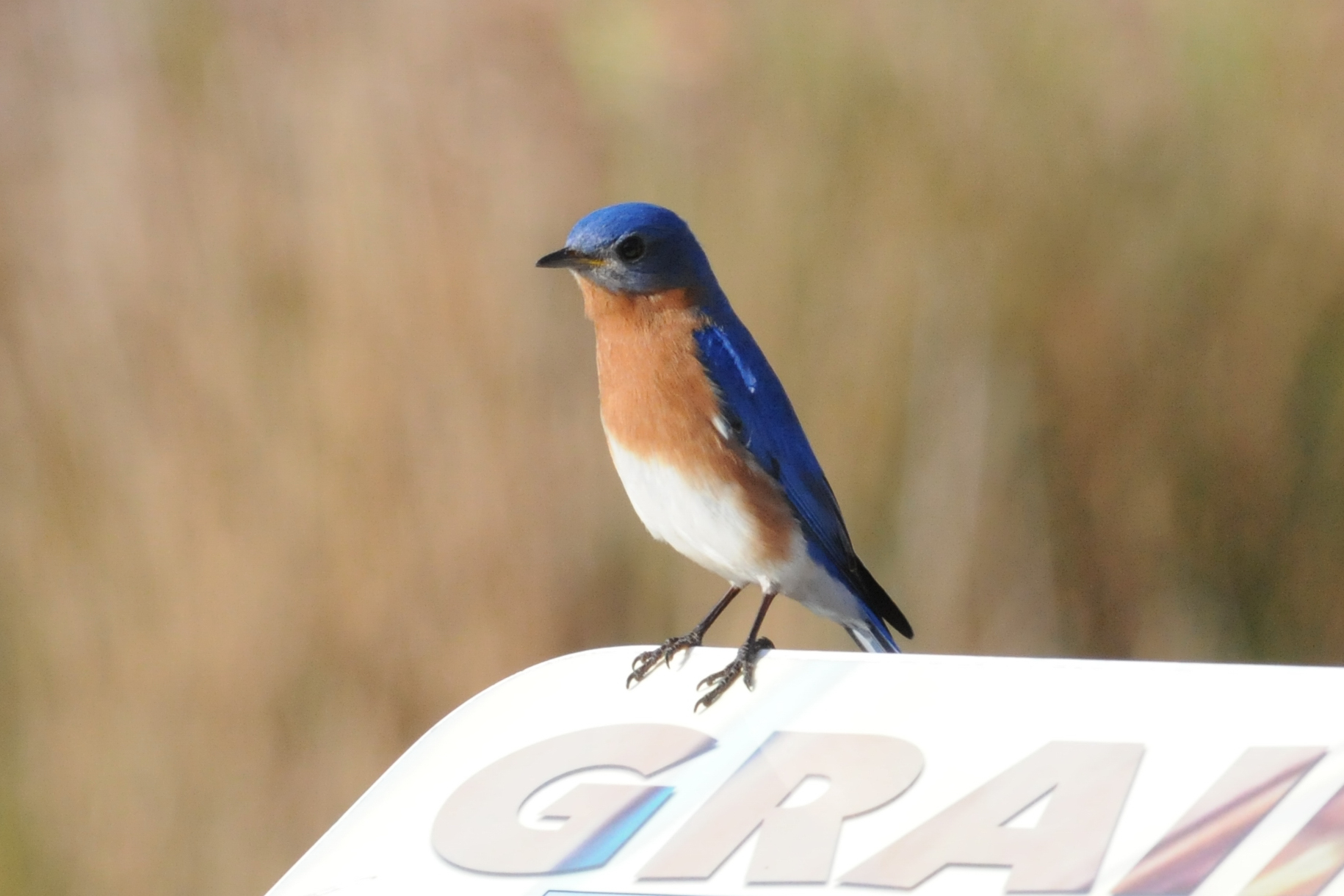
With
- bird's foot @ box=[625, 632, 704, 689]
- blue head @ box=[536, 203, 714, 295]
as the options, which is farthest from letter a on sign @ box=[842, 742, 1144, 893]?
blue head @ box=[536, 203, 714, 295]

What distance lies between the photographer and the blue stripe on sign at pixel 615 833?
0.89m

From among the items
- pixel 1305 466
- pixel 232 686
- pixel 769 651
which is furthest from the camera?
pixel 232 686

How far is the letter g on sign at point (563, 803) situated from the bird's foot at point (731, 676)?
0.04m

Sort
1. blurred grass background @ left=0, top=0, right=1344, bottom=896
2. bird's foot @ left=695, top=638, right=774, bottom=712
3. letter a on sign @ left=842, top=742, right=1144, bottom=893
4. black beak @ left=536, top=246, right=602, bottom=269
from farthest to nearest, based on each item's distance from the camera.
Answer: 1. blurred grass background @ left=0, top=0, right=1344, bottom=896
2. black beak @ left=536, top=246, right=602, bottom=269
3. bird's foot @ left=695, top=638, right=774, bottom=712
4. letter a on sign @ left=842, top=742, right=1144, bottom=893

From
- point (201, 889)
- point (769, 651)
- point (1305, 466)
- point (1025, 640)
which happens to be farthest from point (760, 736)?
point (201, 889)

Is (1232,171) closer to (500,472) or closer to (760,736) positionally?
(500,472)

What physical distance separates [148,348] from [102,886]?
33.8 inches

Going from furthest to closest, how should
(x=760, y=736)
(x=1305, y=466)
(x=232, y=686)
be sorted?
(x=232, y=686) → (x=1305, y=466) → (x=760, y=736)

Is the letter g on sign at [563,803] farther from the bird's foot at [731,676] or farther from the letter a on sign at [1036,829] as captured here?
the letter a on sign at [1036,829]

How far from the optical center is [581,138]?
2.07 m

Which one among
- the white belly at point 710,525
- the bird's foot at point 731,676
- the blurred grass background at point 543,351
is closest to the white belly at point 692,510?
the white belly at point 710,525

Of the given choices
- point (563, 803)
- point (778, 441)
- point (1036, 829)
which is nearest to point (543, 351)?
point (778, 441)

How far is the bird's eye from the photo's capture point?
4.33 feet

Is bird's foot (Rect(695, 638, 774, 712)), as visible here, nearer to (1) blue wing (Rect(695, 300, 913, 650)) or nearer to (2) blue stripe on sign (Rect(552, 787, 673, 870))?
(2) blue stripe on sign (Rect(552, 787, 673, 870))
